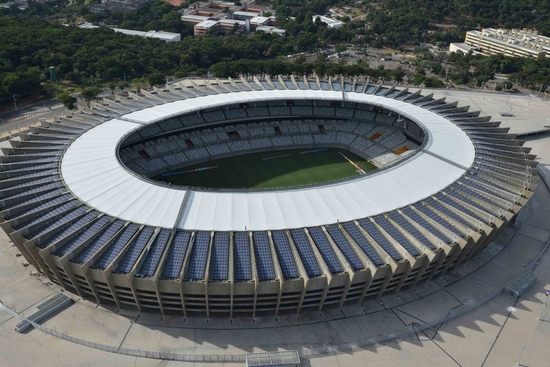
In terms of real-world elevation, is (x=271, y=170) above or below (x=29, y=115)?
below

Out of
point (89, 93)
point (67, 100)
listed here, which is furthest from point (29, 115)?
point (89, 93)

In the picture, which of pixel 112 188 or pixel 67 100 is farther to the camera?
pixel 67 100

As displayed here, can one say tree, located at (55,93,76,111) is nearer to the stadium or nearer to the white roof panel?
the stadium

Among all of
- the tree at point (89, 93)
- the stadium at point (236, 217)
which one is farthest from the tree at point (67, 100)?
the stadium at point (236, 217)

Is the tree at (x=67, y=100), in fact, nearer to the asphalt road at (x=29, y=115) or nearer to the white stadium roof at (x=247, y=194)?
the asphalt road at (x=29, y=115)

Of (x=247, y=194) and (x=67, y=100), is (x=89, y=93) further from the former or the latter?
(x=247, y=194)

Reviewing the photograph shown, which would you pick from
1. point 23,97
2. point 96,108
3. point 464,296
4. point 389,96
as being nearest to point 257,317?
point 464,296
